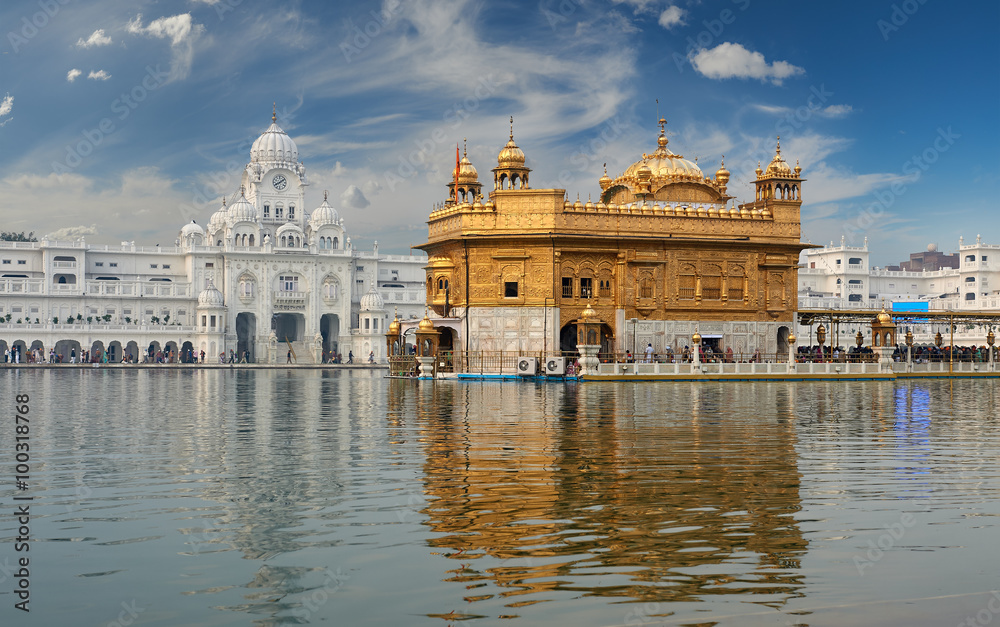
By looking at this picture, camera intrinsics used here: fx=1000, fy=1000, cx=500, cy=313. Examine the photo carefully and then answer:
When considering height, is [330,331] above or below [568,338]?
above

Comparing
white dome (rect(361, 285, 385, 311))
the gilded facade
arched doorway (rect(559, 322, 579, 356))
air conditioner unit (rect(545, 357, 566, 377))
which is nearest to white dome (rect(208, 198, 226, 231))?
white dome (rect(361, 285, 385, 311))

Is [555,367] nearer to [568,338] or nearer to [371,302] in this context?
[568,338]

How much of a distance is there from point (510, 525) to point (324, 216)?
292 ft

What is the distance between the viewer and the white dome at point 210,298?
3337 inches

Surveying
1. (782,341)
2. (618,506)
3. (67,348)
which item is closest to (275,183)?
(67,348)

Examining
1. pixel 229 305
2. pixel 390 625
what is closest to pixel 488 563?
pixel 390 625

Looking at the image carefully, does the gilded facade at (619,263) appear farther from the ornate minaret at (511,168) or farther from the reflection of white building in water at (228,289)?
the reflection of white building in water at (228,289)

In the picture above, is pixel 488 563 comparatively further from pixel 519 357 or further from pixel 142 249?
pixel 142 249

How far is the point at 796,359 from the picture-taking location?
4481 centimetres

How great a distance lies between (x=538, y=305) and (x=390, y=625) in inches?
1411

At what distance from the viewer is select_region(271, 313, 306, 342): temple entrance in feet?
303

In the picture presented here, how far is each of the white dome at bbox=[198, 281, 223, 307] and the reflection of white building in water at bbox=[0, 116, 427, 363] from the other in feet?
0.30

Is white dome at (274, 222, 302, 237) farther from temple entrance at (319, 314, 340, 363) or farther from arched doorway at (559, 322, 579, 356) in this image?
arched doorway at (559, 322, 579, 356)

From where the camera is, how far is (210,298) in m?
84.9
